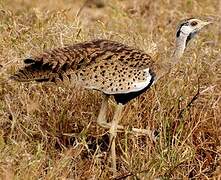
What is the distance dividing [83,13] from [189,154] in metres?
2.71

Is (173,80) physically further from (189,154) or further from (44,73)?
(44,73)

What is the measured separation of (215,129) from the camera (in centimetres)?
411

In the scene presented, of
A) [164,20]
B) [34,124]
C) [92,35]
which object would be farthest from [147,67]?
[164,20]

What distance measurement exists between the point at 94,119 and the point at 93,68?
0.49 m

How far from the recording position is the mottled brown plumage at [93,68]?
3.66m

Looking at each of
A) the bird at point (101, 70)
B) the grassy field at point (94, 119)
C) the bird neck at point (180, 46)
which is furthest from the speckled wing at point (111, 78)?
the bird neck at point (180, 46)

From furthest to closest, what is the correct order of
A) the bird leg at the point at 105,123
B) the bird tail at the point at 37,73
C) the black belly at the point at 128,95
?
the bird leg at the point at 105,123 → the black belly at the point at 128,95 → the bird tail at the point at 37,73

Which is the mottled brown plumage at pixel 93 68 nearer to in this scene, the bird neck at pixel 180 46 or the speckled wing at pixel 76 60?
the speckled wing at pixel 76 60

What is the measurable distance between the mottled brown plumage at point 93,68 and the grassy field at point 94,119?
0.11 meters

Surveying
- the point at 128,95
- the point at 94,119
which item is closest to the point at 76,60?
the point at 128,95

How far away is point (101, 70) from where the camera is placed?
3721 millimetres

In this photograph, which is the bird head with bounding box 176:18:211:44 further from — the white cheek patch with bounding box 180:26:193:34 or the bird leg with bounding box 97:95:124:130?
the bird leg with bounding box 97:95:124:130

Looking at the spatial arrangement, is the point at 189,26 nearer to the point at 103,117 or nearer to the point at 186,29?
the point at 186,29

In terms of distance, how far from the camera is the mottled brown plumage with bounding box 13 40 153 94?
3.66 metres
